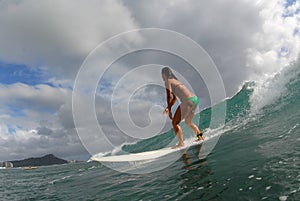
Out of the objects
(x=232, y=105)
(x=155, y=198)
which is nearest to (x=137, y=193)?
(x=155, y=198)

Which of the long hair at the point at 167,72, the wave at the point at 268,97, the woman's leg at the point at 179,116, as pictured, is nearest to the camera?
the woman's leg at the point at 179,116

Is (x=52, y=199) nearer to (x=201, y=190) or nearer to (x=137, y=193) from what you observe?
(x=137, y=193)

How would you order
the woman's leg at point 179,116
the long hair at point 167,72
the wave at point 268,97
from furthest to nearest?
the wave at point 268,97, the long hair at point 167,72, the woman's leg at point 179,116

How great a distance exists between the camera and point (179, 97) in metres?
10.5

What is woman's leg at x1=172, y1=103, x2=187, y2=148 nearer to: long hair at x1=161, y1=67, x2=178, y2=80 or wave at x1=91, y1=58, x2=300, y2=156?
long hair at x1=161, y1=67, x2=178, y2=80

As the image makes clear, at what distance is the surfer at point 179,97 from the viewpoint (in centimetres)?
1022

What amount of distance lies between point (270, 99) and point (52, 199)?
13.4 meters

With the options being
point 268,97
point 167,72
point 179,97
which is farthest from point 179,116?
point 268,97

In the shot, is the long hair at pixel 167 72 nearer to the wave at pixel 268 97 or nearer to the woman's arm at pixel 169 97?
the woman's arm at pixel 169 97

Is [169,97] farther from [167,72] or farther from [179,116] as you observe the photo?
[167,72]

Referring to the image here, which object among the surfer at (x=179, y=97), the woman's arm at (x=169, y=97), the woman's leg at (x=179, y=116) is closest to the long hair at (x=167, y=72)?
the surfer at (x=179, y=97)

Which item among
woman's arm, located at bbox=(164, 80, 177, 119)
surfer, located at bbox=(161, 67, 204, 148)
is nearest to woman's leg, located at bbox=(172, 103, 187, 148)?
surfer, located at bbox=(161, 67, 204, 148)

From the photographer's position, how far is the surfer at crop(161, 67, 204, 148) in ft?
33.5

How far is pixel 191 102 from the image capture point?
10281 millimetres
